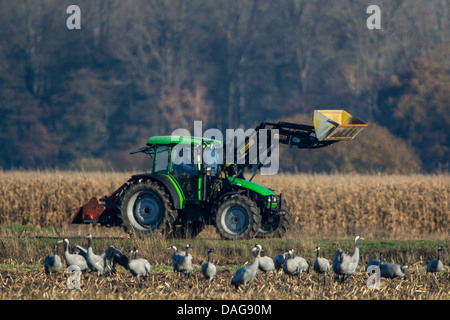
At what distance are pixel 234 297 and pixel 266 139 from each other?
7.48 m

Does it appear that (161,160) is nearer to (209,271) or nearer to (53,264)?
(53,264)

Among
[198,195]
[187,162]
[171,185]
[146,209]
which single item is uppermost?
[187,162]

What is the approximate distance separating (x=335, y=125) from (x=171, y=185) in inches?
173

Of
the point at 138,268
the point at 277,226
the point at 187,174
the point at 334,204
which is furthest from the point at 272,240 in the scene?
the point at 334,204

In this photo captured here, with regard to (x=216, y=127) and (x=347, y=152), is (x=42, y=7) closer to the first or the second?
(x=216, y=127)

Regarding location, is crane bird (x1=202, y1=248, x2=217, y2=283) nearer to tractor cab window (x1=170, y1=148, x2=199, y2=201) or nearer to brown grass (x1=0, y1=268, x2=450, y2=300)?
brown grass (x1=0, y1=268, x2=450, y2=300)

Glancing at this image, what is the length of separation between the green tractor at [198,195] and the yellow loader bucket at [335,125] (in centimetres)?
49

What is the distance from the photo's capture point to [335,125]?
17766 millimetres

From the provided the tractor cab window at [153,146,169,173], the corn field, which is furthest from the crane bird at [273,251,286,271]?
the corn field

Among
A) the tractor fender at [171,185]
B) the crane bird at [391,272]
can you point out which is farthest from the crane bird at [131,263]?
the tractor fender at [171,185]

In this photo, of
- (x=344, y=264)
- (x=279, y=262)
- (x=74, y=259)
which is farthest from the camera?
(x=279, y=262)

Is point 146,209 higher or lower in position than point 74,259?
higher

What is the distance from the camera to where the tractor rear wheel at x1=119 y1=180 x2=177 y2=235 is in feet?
61.9

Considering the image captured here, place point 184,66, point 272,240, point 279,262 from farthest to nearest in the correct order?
point 184,66
point 272,240
point 279,262
